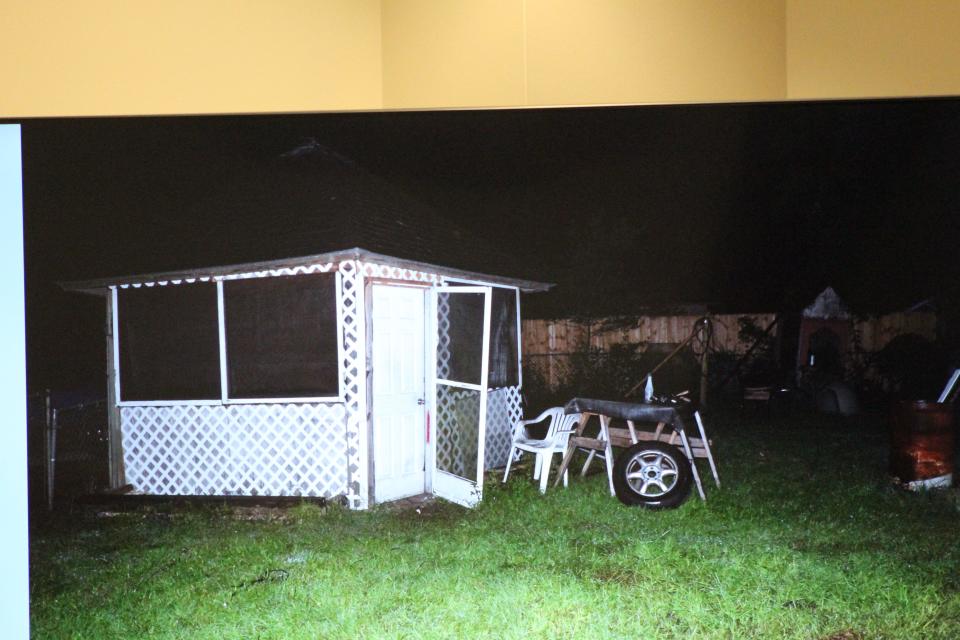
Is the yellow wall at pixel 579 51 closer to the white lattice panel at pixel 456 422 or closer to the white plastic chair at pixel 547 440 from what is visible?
the white plastic chair at pixel 547 440

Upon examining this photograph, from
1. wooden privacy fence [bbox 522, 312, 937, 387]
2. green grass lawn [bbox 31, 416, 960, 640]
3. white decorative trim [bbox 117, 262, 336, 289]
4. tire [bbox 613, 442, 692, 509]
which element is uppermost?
white decorative trim [bbox 117, 262, 336, 289]

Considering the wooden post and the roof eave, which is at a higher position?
the roof eave

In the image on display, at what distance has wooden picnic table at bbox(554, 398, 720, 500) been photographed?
3.13 metres

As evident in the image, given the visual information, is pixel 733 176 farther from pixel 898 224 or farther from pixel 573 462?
pixel 573 462

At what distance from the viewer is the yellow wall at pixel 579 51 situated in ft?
10.7

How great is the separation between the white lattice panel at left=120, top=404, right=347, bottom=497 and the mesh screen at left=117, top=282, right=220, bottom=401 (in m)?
0.09

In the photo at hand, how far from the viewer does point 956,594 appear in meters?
2.80

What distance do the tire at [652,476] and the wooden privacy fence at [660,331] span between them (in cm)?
46

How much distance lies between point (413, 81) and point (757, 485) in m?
2.28

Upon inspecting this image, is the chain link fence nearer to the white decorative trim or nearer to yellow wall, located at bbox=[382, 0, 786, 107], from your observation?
the white decorative trim

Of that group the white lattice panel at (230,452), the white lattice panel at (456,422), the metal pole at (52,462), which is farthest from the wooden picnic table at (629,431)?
the metal pole at (52,462)

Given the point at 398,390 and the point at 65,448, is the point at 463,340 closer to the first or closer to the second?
the point at 398,390

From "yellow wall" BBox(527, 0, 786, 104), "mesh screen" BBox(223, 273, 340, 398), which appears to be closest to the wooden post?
"mesh screen" BBox(223, 273, 340, 398)

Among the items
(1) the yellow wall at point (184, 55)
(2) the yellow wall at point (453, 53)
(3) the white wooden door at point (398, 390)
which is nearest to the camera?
(1) the yellow wall at point (184, 55)
